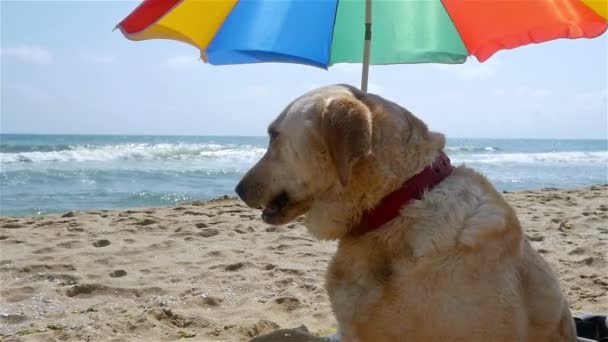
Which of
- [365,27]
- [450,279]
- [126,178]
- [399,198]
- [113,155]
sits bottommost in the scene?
[126,178]

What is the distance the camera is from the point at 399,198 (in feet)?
7.27

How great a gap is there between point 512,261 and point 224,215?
21.2 ft

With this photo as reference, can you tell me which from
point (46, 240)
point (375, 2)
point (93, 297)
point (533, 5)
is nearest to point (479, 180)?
point (533, 5)

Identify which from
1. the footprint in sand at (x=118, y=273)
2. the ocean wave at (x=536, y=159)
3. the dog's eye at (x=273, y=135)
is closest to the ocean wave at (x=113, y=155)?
the ocean wave at (x=536, y=159)

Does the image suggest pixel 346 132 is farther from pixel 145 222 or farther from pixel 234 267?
pixel 145 222

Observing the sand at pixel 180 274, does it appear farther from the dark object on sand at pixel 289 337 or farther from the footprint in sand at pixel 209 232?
the dark object on sand at pixel 289 337

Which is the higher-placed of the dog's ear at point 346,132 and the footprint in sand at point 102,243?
the dog's ear at point 346,132

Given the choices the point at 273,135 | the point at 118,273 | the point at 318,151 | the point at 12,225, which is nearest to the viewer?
the point at 318,151

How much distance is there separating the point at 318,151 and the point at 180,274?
327 cm

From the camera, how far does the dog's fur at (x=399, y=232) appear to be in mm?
2070

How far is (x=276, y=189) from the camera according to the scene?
7.95 feet

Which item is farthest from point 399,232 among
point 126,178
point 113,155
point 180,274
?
point 113,155

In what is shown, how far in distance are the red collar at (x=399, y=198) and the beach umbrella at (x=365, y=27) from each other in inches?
70.6

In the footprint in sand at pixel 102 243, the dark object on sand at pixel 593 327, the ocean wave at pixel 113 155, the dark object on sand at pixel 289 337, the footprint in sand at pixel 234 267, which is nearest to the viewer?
the dark object on sand at pixel 593 327
